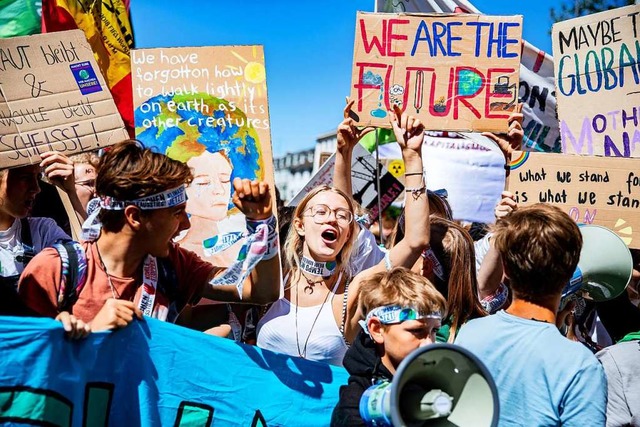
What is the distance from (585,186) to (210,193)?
6.27ft

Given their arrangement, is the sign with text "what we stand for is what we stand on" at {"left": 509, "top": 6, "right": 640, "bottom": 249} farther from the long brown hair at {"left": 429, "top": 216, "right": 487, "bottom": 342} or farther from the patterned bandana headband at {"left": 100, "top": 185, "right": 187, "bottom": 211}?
the patterned bandana headband at {"left": 100, "top": 185, "right": 187, "bottom": 211}

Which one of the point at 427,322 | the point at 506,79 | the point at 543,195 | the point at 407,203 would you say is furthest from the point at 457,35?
the point at 427,322

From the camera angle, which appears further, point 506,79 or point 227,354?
point 506,79

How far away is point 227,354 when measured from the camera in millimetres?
2902

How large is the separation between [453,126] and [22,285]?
2369 mm

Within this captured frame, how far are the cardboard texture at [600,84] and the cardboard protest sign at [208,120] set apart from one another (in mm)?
1815

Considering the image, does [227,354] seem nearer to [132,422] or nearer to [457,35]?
[132,422]

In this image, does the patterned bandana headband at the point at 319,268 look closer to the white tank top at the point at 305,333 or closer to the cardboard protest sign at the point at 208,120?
the white tank top at the point at 305,333

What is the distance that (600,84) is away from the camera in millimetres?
4184

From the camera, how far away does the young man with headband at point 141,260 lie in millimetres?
2604

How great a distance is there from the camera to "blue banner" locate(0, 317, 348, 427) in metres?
2.46

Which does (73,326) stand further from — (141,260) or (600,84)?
(600,84)

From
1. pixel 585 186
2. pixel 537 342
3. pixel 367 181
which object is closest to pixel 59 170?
pixel 537 342

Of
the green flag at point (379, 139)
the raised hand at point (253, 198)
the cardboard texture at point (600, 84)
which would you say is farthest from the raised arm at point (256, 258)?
the green flag at point (379, 139)
